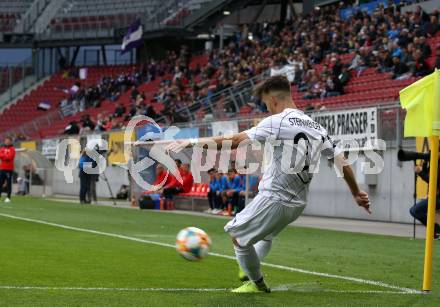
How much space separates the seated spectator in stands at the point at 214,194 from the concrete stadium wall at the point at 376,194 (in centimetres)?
249

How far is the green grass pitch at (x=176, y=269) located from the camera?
331 inches

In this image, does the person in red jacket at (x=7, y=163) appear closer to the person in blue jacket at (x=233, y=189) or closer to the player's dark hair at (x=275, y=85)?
the person in blue jacket at (x=233, y=189)

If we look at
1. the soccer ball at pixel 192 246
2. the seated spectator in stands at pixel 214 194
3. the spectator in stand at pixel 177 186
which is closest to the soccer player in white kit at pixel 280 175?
the soccer ball at pixel 192 246

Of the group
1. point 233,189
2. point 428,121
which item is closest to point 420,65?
point 233,189

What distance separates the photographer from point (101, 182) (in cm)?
3841

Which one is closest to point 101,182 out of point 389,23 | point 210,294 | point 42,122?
point 389,23

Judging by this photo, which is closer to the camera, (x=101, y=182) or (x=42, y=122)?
(x=101, y=182)

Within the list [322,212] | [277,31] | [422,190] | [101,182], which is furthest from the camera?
[277,31]

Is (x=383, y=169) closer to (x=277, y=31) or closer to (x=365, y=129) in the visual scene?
(x=365, y=129)

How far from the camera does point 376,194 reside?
2328cm

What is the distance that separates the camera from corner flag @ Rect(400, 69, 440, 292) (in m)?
9.06

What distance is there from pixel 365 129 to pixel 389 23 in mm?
9174

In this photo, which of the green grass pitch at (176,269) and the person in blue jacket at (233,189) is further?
the person in blue jacket at (233,189)

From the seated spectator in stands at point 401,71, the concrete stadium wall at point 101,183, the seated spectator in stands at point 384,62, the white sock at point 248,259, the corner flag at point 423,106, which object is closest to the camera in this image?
the white sock at point 248,259
